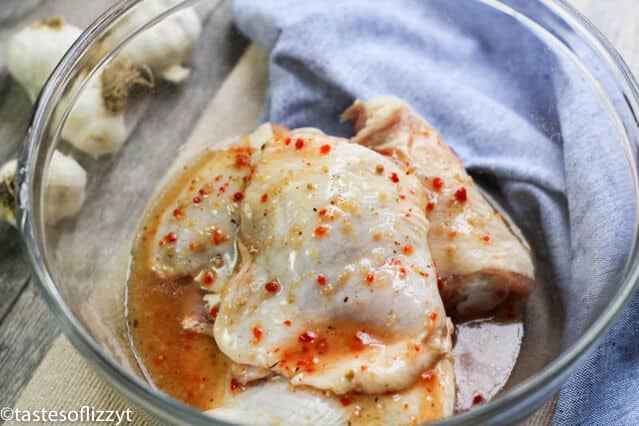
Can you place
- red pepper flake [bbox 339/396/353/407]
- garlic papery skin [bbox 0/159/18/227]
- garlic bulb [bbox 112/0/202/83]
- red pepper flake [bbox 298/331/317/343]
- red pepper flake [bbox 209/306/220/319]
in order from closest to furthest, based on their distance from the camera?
red pepper flake [bbox 339/396/353/407], red pepper flake [bbox 298/331/317/343], red pepper flake [bbox 209/306/220/319], garlic bulb [bbox 112/0/202/83], garlic papery skin [bbox 0/159/18/227]

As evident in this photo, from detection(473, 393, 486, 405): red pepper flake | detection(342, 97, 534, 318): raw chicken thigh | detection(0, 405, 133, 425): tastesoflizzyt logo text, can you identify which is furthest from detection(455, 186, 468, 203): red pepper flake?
detection(0, 405, 133, 425): tastesoflizzyt logo text

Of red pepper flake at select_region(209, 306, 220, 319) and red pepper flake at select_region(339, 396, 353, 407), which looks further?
red pepper flake at select_region(209, 306, 220, 319)

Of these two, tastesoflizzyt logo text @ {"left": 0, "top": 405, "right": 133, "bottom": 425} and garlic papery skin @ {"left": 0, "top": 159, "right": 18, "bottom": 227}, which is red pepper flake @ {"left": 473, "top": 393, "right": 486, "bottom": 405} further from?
garlic papery skin @ {"left": 0, "top": 159, "right": 18, "bottom": 227}

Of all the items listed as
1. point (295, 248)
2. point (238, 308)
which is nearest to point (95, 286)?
point (238, 308)

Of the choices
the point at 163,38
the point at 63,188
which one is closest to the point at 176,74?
the point at 163,38

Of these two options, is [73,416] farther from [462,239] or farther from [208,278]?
[462,239]

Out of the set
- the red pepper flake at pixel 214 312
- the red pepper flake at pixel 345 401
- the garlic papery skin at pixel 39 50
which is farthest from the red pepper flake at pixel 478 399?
the garlic papery skin at pixel 39 50

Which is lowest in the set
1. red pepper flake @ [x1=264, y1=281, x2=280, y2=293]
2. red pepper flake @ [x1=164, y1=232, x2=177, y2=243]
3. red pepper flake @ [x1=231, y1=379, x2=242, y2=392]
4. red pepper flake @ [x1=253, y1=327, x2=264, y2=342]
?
red pepper flake @ [x1=231, y1=379, x2=242, y2=392]
